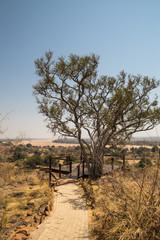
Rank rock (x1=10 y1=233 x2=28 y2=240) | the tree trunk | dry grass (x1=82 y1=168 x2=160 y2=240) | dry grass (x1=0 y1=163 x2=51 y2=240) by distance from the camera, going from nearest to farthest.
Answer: dry grass (x1=82 y1=168 x2=160 y2=240) < rock (x1=10 y1=233 x2=28 y2=240) < dry grass (x1=0 y1=163 x2=51 y2=240) < the tree trunk

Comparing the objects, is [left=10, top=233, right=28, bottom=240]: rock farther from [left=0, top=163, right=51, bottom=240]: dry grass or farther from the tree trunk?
the tree trunk

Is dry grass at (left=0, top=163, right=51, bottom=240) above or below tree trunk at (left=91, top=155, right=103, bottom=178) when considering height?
below

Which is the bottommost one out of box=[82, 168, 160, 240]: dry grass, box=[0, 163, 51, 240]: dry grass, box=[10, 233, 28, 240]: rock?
box=[0, 163, 51, 240]: dry grass

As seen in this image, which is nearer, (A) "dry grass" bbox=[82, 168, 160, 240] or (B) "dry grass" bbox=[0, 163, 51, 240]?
(A) "dry grass" bbox=[82, 168, 160, 240]

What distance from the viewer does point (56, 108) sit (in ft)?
44.4

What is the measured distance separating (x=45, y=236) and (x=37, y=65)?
32.2 ft

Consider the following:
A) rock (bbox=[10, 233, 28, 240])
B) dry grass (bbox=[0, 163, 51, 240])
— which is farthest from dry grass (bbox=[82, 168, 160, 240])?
dry grass (bbox=[0, 163, 51, 240])

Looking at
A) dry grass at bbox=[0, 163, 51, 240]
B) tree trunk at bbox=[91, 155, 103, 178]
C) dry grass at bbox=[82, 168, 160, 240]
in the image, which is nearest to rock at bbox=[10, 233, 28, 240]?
dry grass at bbox=[0, 163, 51, 240]

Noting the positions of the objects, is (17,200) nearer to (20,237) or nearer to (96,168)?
(20,237)

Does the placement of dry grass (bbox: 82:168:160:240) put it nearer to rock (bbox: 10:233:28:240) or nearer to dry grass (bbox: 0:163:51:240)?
rock (bbox: 10:233:28:240)

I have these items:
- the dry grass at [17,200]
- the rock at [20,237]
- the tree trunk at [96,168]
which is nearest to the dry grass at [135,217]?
the rock at [20,237]

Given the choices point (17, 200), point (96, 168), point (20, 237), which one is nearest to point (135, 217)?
point (20, 237)

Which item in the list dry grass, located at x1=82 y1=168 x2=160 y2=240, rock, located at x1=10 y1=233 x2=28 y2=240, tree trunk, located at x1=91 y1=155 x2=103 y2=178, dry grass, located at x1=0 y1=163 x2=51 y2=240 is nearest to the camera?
dry grass, located at x1=82 y1=168 x2=160 y2=240

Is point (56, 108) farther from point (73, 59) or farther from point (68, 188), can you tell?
point (68, 188)
